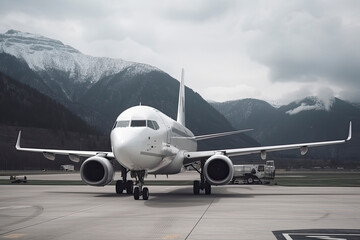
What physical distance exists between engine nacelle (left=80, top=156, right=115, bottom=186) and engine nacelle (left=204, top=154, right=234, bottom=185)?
Answer: 486 cm

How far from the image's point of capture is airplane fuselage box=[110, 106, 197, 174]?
60.6 feet

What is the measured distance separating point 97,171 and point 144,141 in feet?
18.6

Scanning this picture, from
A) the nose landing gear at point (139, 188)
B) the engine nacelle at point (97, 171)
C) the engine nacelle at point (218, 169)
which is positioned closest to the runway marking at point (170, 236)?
the nose landing gear at point (139, 188)

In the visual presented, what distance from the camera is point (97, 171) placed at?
930 inches

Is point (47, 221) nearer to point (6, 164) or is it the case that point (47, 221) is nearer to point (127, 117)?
point (127, 117)

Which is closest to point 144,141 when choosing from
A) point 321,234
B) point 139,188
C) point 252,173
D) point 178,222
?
point 139,188

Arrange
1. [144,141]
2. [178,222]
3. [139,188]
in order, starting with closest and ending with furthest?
[178,222] → [144,141] → [139,188]

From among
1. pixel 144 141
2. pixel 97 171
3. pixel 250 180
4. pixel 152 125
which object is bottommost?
pixel 250 180

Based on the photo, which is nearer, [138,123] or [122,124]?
[138,123]

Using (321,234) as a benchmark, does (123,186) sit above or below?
above

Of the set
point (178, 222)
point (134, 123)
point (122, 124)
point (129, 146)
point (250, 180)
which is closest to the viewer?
point (178, 222)

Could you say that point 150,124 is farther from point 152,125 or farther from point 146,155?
point 146,155

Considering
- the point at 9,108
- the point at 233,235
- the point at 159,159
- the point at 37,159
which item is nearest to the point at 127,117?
the point at 159,159

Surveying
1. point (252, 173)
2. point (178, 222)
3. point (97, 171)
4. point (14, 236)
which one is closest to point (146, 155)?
point (97, 171)
